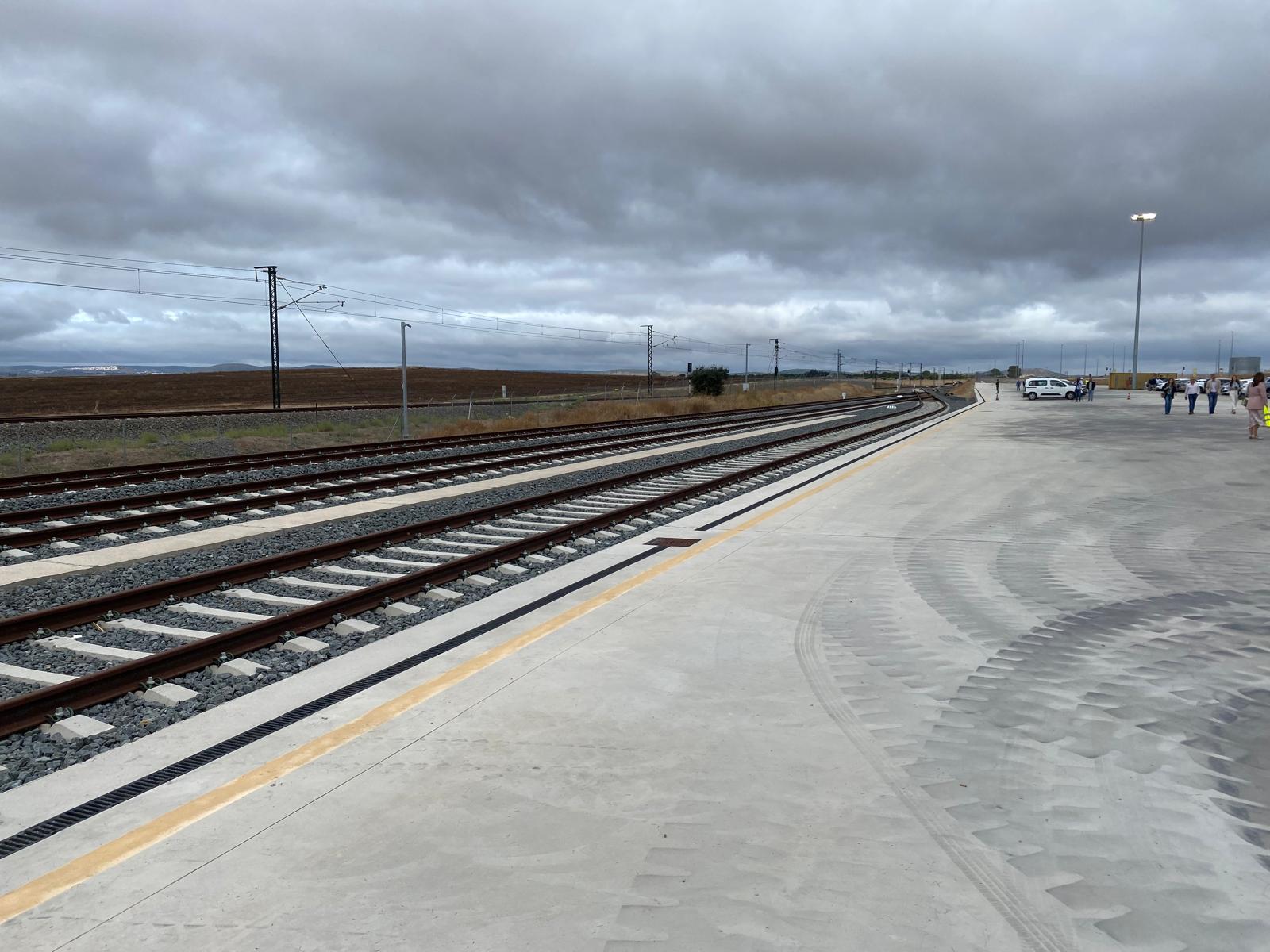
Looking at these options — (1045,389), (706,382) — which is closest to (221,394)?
(706,382)

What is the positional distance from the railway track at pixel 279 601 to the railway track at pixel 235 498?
11.3 feet

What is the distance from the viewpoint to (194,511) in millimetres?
11992

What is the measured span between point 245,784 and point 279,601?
381cm

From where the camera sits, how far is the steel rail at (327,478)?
39.1ft

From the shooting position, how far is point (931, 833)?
3.30 meters

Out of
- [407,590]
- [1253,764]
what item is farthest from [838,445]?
[1253,764]

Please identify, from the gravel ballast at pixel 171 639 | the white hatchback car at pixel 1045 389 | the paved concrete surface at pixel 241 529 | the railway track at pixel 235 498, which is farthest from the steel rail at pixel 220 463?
the white hatchback car at pixel 1045 389

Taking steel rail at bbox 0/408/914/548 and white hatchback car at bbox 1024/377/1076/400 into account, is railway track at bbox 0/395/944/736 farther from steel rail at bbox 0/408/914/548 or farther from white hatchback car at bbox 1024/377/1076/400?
white hatchback car at bbox 1024/377/1076/400

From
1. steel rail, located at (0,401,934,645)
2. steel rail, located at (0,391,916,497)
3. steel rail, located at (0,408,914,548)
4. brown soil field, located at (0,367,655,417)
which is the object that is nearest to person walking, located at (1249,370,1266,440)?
steel rail, located at (0,401,934,645)

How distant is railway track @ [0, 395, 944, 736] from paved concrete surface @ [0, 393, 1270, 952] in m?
0.97

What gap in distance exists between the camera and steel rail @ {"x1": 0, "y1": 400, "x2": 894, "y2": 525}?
470 inches

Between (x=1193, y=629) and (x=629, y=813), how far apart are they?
15.1ft

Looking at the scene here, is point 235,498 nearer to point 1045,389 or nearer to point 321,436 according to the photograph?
point 321,436

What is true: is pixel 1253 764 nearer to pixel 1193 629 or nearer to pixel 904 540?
pixel 1193 629
